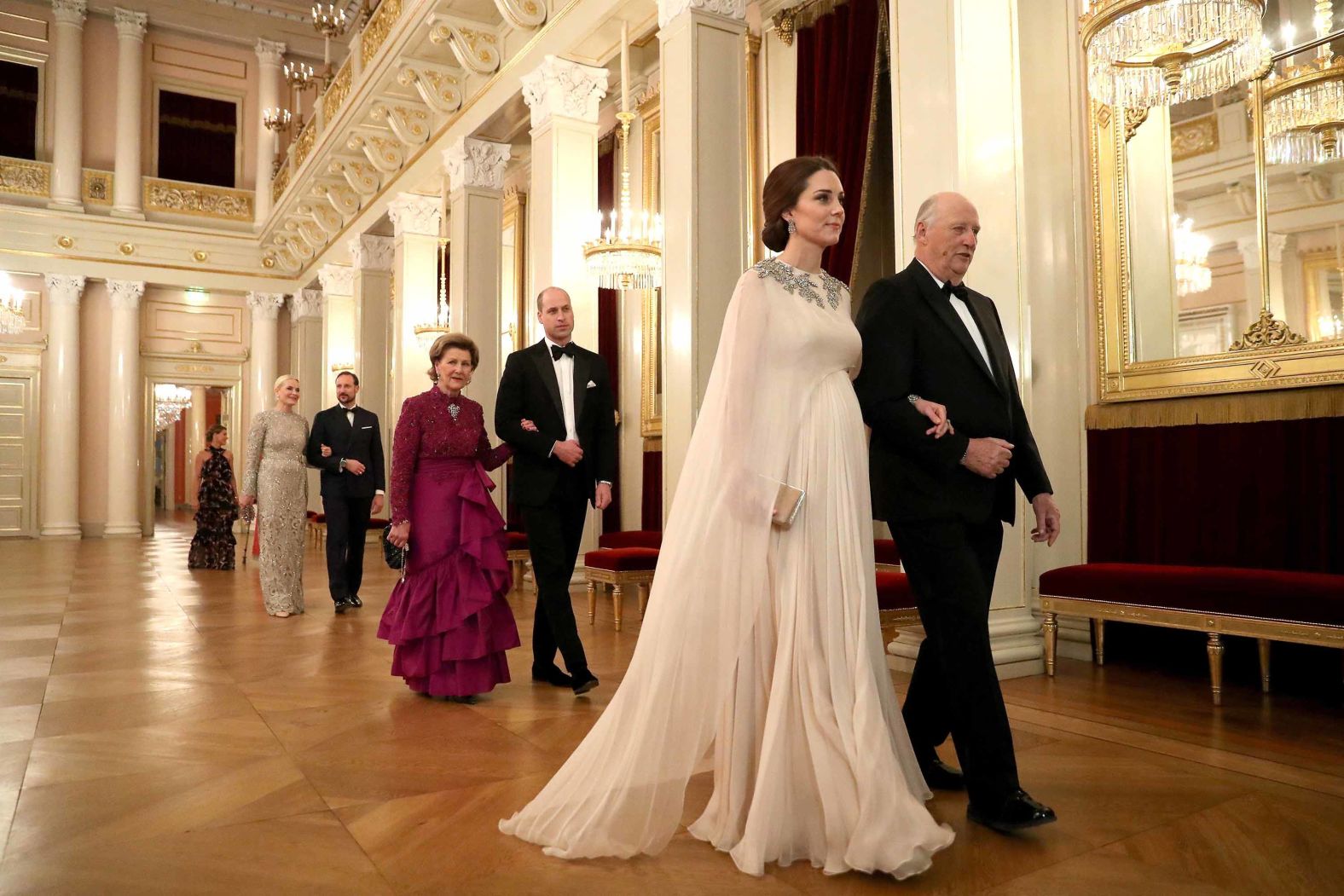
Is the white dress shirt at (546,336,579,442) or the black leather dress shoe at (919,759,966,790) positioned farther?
the white dress shirt at (546,336,579,442)

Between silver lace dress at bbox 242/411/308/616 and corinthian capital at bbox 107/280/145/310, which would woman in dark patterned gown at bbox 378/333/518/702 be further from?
corinthian capital at bbox 107/280/145/310

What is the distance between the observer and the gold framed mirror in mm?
3971

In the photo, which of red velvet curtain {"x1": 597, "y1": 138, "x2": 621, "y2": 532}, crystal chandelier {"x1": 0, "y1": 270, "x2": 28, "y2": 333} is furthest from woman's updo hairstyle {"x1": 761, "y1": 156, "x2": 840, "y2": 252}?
crystal chandelier {"x1": 0, "y1": 270, "x2": 28, "y2": 333}

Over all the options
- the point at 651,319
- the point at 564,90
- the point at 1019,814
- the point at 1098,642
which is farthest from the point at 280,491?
the point at 1019,814

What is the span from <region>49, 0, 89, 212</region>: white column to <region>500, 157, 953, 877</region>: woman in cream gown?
17.1 m

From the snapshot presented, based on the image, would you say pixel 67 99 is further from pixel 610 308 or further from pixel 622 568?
pixel 622 568

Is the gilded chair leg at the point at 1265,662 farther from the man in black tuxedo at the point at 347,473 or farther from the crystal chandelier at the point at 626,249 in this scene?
the man in black tuxedo at the point at 347,473

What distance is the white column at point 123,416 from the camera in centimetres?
1612

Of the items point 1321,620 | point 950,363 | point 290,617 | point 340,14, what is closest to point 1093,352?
point 1321,620

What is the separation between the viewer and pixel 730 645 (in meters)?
2.22

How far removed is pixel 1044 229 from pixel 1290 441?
56.7 inches

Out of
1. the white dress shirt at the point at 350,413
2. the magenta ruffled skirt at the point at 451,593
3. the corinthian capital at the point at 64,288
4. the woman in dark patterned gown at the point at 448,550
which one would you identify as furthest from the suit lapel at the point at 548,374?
the corinthian capital at the point at 64,288

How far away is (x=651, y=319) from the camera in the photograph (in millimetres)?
9211

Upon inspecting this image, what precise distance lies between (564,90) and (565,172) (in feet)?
2.08
